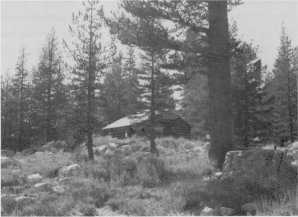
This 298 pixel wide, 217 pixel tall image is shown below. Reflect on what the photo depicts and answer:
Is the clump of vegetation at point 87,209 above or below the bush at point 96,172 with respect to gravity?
below

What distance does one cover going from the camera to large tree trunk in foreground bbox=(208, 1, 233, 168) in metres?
13.0

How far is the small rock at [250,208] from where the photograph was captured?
7793 mm

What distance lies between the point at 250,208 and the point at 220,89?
5.78m

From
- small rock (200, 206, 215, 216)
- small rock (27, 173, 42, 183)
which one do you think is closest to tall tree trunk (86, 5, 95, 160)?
small rock (27, 173, 42, 183)

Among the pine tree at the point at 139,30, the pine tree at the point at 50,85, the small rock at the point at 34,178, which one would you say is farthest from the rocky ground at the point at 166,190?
the pine tree at the point at 50,85

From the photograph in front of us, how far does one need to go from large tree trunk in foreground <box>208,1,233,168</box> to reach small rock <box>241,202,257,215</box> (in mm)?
4988

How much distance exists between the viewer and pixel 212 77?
13.2 m

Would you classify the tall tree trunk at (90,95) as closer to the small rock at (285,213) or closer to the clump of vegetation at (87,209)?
the clump of vegetation at (87,209)

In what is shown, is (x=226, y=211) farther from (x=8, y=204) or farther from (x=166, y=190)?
(x=8, y=204)

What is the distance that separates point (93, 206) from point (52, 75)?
117 feet

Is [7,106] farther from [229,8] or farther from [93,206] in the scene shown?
[93,206]

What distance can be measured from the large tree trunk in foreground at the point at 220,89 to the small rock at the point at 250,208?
4988 mm

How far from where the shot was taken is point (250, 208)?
793cm

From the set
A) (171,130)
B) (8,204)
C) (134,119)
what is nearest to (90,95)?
(8,204)
